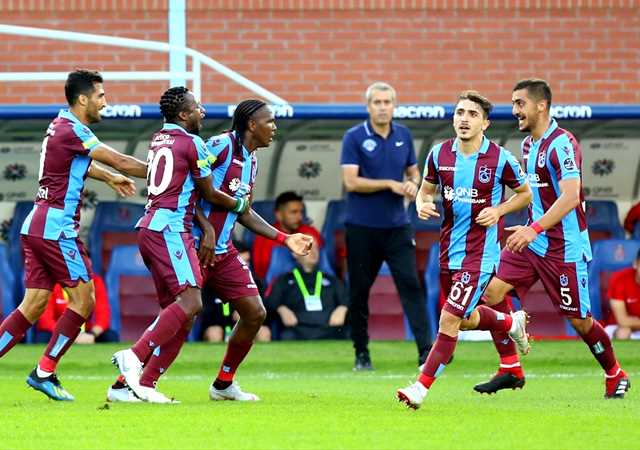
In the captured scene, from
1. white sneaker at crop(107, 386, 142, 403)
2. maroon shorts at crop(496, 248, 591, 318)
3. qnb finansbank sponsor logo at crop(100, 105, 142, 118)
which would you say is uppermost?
qnb finansbank sponsor logo at crop(100, 105, 142, 118)

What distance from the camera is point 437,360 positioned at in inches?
349

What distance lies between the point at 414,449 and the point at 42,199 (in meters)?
3.49

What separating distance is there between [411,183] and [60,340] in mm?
3392

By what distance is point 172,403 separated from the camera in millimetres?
9367

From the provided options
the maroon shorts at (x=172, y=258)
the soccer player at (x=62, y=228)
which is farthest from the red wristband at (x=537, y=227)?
the soccer player at (x=62, y=228)

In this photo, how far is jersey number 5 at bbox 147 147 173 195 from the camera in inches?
367

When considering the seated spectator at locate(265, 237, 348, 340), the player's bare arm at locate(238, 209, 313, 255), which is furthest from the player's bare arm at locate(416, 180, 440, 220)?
the seated spectator at locate(265, 237, 348, 340)

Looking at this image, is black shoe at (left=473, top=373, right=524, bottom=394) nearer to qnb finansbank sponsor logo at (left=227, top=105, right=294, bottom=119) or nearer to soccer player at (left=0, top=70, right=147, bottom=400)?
soccer player at (left=0, top=70, right=147, bottom=400)

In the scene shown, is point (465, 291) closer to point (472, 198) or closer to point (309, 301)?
point (472, 198)

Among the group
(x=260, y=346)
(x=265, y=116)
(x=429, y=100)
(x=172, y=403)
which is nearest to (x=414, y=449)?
(x=172, y=403)

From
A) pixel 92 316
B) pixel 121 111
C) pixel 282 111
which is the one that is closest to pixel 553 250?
pixel 282 111

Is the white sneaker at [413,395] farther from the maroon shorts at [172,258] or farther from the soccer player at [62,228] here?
the soccer player at [62,228]

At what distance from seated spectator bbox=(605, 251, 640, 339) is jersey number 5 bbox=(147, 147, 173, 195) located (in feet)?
21.1

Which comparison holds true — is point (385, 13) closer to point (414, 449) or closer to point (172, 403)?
point (172, 403)
